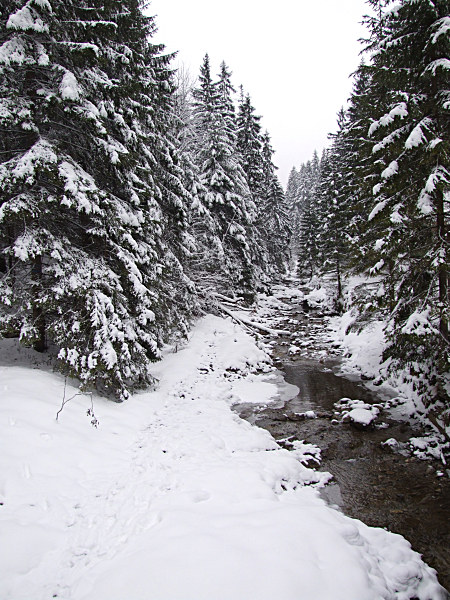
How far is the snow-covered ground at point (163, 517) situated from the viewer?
139 inches

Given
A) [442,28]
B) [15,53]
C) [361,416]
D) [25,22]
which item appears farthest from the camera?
[361,416]

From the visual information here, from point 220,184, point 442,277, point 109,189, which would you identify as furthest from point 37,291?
point 220,184

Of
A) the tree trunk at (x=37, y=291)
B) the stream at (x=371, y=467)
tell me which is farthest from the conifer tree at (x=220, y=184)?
the tree trunk at (x=37, y=291)

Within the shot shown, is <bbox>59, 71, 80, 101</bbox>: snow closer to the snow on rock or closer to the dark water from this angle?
the dark water

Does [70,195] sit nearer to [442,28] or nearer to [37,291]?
[37,291]

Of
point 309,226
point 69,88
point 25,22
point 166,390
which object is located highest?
point 309,226

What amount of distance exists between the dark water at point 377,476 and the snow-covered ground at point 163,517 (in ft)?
1.53

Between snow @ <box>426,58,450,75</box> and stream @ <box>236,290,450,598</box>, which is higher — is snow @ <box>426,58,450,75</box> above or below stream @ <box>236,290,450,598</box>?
above

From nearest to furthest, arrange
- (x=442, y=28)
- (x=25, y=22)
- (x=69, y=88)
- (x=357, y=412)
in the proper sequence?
(x=442, y=28) → (x=25, y=22) → (x=69, y=88) → (x=357, y=412)

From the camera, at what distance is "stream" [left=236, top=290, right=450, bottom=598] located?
5.42 metres

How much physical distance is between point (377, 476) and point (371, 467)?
329 mm

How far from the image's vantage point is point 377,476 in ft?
22.5

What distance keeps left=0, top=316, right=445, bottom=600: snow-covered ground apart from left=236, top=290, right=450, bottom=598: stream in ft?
1.51

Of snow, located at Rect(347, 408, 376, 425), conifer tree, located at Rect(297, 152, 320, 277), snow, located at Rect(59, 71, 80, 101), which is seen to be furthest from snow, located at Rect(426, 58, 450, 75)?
conifer tree, located at Rect(297, 152, 320, 277)
